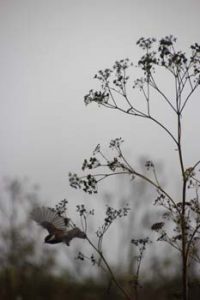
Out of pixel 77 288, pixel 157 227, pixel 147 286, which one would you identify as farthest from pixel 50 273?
pixel 157 227

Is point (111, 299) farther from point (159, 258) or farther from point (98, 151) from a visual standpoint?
point (98, 151)

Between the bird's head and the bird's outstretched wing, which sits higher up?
the bird's outstretched wing

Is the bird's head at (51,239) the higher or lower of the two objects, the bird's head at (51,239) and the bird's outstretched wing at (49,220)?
the lower

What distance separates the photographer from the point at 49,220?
2467mm

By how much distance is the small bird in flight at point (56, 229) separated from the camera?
2.32 meters

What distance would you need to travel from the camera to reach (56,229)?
7.86ft

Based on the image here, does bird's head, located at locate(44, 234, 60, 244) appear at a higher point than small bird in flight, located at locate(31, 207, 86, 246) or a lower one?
lower

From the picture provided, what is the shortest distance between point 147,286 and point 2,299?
112cm

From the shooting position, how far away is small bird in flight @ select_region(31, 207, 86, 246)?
2316mm

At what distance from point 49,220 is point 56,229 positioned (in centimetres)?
10

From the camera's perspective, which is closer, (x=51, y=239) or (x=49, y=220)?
(x=51, y=239)

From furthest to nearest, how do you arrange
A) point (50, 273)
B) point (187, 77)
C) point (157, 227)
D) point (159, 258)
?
point (50, 273), point (159, 258), point (157, 227), point (187, 77)

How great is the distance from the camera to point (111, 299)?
10.00 ft

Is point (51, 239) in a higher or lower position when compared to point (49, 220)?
lower
